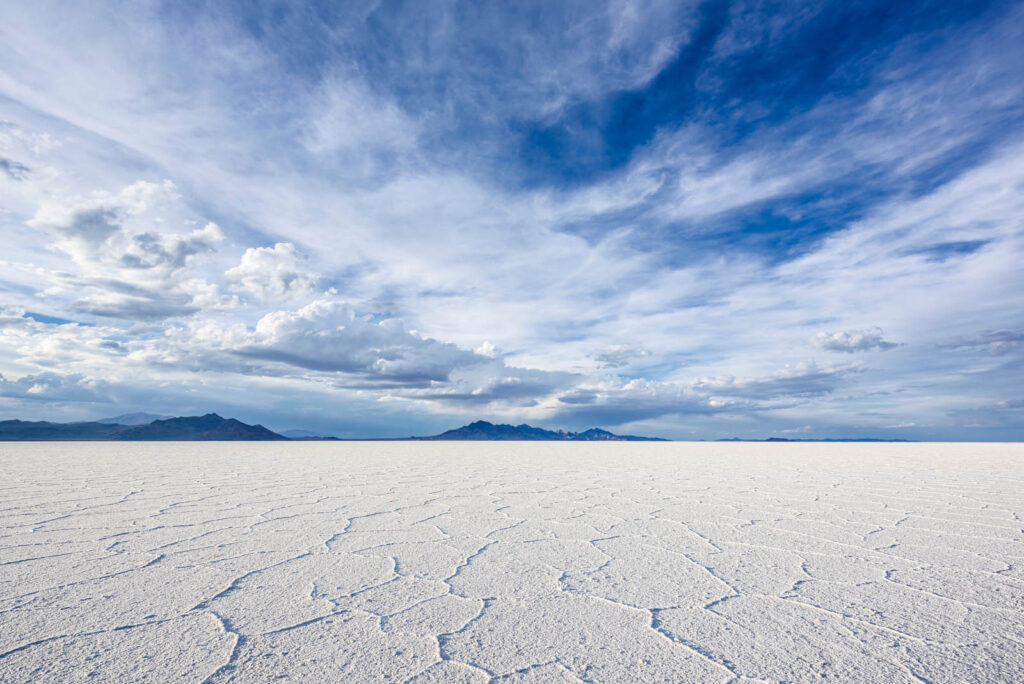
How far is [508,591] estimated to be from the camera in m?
2.73

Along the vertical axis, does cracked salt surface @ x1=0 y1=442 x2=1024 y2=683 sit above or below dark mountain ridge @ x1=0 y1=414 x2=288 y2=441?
below

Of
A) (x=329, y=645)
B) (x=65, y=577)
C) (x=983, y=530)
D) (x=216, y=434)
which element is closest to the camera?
(x=329, y=645)

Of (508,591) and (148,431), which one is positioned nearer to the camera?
(508,591)

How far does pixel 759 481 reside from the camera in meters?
7.96

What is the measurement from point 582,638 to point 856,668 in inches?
40.4

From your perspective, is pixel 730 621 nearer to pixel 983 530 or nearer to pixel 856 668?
pixel 856 668

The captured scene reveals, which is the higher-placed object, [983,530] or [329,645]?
[983,530]

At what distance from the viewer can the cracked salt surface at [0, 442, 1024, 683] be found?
1.93m

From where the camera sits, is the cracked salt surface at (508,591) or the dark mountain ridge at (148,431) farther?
the dark mountain ridge at (148,431)

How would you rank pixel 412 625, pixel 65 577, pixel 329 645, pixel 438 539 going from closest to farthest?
pixel 329 645, pixel 412 625, pixel 65 577, pixel 438 539

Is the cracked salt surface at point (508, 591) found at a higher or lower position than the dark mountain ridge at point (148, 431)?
lower

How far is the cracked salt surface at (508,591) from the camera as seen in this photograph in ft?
6.33

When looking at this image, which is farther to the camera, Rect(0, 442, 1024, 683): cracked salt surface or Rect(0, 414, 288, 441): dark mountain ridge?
Rect(0, 414, 288, 441): dark mountain ridge

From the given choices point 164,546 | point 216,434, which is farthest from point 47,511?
point 216,434
